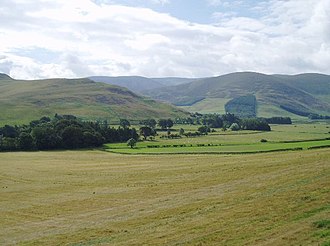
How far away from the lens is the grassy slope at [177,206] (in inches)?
1093

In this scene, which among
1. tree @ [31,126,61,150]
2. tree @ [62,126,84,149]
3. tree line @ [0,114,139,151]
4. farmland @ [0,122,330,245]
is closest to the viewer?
farmland @ [0,122,330,245]

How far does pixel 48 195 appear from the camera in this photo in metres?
53.0

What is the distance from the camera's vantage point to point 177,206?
39469mm

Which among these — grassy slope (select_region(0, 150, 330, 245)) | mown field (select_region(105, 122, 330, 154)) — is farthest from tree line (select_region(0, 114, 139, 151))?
grassy slope (select_region(0, 150, 330, 245))

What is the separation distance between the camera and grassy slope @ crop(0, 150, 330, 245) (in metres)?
27.8

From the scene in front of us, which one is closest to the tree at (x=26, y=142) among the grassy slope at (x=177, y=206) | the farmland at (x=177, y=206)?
the farmland at (x=177, y=206)

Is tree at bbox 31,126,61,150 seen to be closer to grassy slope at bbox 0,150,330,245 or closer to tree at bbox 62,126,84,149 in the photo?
tree at bbox 62,126,84,149

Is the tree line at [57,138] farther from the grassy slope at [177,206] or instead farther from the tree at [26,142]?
the grassy slope at [177,206]

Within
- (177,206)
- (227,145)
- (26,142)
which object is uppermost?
(227,145)

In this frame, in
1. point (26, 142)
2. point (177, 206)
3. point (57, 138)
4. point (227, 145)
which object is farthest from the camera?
point (57, 138)

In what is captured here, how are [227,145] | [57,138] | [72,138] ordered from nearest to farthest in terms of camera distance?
1. [227,145]
2. [57,138]
3. [72,138]

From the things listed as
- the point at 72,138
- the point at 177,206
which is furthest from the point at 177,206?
the point at 72,138

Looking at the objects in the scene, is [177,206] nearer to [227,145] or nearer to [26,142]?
[227,145]

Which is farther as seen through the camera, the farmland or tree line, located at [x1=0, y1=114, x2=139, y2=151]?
tree line, located at [x1=0, y1=114, x2=139, y2=151]
